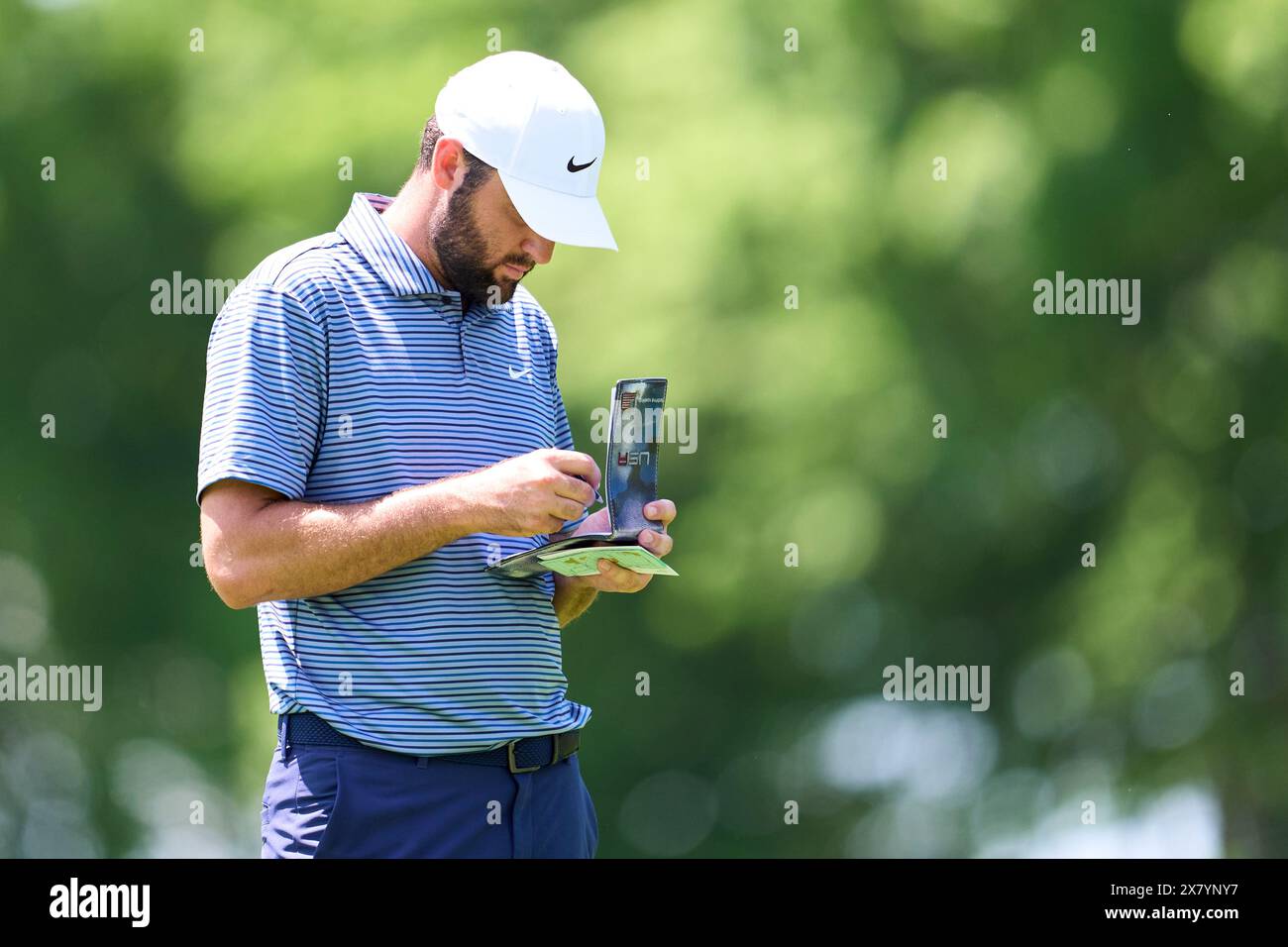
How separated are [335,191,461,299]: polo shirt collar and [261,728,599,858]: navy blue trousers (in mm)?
648

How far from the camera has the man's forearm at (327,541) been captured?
6.56ft

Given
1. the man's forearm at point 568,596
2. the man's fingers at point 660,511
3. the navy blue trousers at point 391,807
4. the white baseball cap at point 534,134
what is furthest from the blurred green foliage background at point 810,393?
the navy blue trousers at point 391,807

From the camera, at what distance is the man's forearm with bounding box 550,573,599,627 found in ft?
7.99

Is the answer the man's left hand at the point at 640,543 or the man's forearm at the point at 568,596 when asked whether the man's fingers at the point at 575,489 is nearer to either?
the man's left hand at the point at 640,543

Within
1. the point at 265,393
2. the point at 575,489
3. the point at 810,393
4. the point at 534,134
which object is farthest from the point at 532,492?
the point at 810,393

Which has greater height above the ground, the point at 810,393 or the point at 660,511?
the point at 810,393

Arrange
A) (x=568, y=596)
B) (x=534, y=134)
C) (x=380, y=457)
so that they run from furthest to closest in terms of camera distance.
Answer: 1. (x=568, y=596)
2. (x=534, y=134)
3. (x=380, y=457)

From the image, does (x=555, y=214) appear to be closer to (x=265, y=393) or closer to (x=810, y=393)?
(x=265, y=393)

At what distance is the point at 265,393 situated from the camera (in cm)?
204

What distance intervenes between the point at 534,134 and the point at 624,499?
552mm

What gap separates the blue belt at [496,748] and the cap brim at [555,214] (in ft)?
2.33

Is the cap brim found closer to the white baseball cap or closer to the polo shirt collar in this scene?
the white baseball cap
